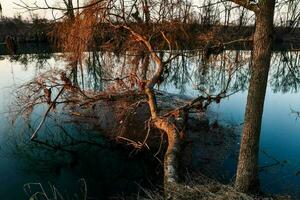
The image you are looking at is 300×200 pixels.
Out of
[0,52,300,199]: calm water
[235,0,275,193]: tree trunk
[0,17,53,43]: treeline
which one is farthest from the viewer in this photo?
[0,17,53,43]: treeline

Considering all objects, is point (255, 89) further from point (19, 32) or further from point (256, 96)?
point (19, 32)

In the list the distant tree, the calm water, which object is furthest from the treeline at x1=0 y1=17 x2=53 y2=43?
the distant tree

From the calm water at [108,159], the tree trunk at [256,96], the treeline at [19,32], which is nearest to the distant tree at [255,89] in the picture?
the tree trunk at [256,96]

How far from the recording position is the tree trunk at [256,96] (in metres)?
3.49

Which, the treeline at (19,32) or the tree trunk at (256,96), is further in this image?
the treeline at (19,32)

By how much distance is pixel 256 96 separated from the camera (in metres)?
3.68

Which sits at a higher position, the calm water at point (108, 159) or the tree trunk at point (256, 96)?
the tree trunk at point (256, 96)

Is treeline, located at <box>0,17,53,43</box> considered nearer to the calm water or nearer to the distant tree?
the calm water

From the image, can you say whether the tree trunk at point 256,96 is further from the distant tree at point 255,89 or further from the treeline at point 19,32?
the treeline at point 19,32

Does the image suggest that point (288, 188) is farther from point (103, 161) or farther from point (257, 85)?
point (103, 161)

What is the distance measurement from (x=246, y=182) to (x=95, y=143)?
12.2 ft

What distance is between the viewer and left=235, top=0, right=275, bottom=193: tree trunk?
11.5 ft

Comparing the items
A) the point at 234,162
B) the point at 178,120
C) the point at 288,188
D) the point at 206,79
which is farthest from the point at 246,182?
the point at 206,79

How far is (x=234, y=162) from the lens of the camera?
5.89 meters
